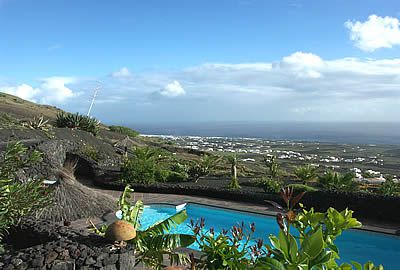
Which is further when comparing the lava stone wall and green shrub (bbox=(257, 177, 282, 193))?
green shrub (bbox=(257, 177, 282, 193))

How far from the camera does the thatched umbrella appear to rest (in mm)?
10359

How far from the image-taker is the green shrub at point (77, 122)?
78.9 feet

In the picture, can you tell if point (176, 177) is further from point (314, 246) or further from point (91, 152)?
point (314, 246)

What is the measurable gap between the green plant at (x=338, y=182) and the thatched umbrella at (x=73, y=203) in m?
8.16

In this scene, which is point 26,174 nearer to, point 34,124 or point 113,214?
point 113,214

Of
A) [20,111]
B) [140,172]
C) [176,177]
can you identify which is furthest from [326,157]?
[140,172]

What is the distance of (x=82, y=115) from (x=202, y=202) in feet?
45.9

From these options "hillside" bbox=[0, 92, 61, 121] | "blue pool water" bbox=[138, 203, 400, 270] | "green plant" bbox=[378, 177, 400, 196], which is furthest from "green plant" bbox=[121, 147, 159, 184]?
"hillside" bbox=[0, 92, 61, 121]

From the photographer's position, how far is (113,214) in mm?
11461

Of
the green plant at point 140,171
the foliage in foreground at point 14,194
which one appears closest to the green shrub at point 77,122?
the green plant at point 140,171

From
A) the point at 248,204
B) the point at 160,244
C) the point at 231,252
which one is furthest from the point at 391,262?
the point at 231,252

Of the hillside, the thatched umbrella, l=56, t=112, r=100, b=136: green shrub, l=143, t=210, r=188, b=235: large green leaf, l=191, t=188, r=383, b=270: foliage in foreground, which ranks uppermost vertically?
the hillside

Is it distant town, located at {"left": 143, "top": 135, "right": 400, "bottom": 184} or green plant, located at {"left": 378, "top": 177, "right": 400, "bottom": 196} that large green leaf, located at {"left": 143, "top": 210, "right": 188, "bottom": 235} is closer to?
green plant, located at {"left": 378, "top": 177, "right": 400, "bottom": 196}

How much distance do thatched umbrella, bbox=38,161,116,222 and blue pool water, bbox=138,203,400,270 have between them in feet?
5.59
